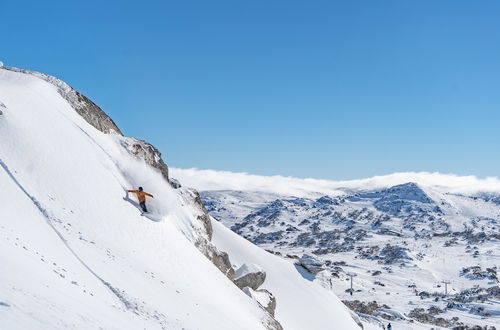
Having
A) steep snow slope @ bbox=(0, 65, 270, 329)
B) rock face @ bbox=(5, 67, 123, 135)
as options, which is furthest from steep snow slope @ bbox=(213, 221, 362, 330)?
rock face @ bbox=(5, 67, 123, 135)

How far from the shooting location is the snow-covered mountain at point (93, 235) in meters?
9.99

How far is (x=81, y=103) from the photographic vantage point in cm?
2564

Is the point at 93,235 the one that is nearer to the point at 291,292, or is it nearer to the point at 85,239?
the point at 85,239

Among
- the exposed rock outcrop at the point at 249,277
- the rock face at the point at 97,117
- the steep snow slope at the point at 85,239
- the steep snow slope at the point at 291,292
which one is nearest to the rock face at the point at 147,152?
the rock face at the point at 97,117

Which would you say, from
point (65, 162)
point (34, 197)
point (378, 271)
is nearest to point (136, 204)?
point (65, 162)

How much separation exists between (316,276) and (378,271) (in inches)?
3161

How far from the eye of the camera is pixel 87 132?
2242 centimetres

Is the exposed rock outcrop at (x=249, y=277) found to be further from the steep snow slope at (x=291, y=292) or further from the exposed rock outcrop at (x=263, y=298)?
the steep snow slope at (x=291, y=292)

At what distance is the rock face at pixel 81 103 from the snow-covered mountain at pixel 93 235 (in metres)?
0.09

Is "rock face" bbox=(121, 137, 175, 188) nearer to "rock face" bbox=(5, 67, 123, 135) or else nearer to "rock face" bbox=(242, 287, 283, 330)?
"rock face" bbox=(5, 67, 123, 135)

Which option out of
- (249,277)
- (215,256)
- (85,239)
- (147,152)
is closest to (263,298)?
(249,277)

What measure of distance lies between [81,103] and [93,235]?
12.8 meters

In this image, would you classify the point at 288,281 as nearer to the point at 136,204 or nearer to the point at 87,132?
the point at 136,204

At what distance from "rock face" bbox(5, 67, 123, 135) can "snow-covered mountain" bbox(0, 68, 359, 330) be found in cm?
9
